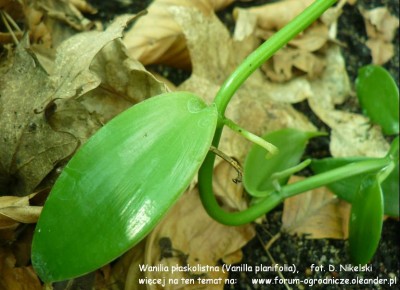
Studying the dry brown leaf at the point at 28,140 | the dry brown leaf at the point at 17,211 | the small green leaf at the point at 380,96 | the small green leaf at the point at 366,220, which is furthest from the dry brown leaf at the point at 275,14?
the dry brown leaf at the point at 17,211

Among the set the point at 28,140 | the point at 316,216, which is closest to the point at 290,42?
the point at 316,216

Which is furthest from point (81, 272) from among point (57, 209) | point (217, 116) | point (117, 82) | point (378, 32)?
point (378, 32)

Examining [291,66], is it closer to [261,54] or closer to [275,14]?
[275,14]

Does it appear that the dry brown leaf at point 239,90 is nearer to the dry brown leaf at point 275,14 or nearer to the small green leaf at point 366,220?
the dry brown leaf at point 275,14

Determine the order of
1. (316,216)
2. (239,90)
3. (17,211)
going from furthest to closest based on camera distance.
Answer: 1. (239,90)
2. (316,216)
3. (17,211)

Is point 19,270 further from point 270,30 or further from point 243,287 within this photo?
point 270,30

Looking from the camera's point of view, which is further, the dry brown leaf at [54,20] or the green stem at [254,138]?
the dry brown leaf at [54,20]

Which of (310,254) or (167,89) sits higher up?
(167,89)
